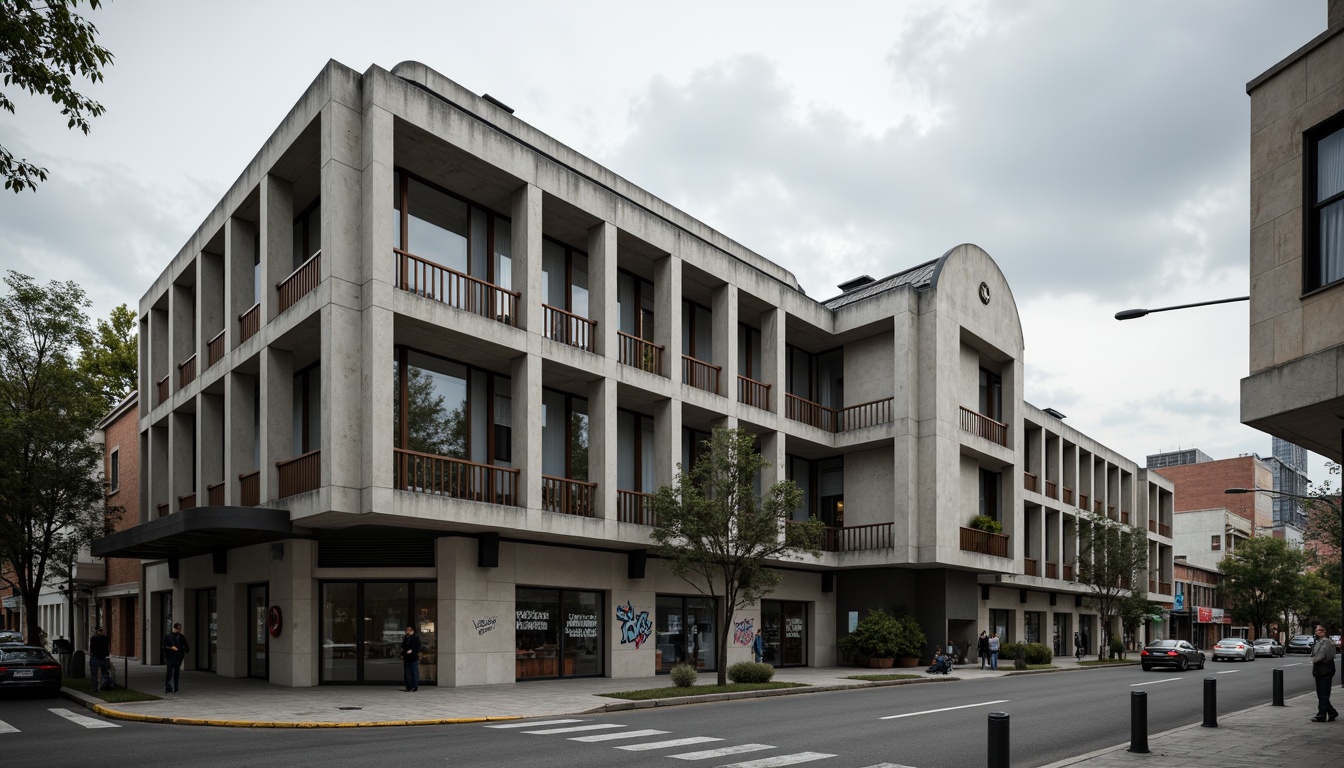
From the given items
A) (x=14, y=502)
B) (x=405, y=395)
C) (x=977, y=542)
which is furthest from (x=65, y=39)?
(x=977, y=542)

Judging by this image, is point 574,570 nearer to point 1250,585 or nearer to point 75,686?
point 75,686

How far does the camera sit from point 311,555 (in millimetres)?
23531

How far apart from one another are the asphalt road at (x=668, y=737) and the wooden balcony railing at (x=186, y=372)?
10952 mm

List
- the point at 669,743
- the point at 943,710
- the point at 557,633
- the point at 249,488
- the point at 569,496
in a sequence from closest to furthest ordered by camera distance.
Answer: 1. the point at 669,743
2. the point at 943,710
3. the point at 249,488
4. the point at 569,496
5. the point at 557,633

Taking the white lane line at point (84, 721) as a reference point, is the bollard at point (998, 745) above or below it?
above

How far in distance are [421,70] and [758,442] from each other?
581 inches

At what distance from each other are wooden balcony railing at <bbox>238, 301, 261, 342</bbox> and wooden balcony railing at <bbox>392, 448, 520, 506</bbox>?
572 centimetres

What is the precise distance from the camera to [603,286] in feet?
85.6

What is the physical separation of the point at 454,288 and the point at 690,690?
10.7 metres

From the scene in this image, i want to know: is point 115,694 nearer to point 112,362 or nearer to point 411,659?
point 411,659

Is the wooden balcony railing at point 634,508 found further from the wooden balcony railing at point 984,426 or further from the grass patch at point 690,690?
the wooden balcony railing at point 984,426

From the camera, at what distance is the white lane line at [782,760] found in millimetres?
12250

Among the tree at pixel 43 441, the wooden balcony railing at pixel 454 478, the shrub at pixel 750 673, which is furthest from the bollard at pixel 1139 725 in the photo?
the tree at pixel 43 441

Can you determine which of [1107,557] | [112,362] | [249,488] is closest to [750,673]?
[249,488]
